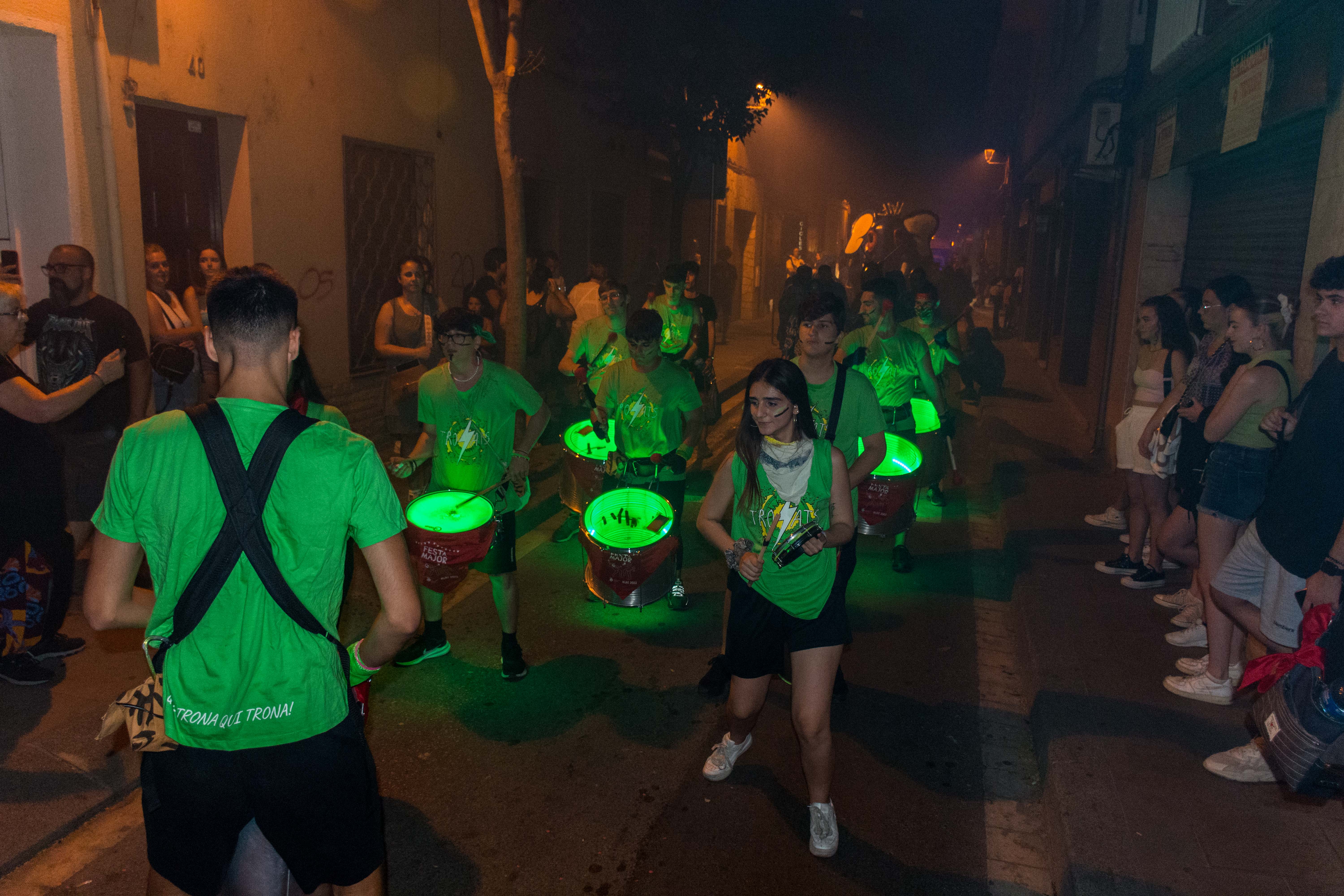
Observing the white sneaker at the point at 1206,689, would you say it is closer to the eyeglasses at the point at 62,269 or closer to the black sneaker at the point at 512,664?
the black sneaker at the point at 512,664

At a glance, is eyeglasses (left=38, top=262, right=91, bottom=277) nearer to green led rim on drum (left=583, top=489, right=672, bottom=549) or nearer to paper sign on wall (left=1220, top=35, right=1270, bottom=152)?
green led rim on drum (left=583, top=489, right=672, bottom=549)

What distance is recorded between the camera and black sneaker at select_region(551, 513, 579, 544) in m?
7.56

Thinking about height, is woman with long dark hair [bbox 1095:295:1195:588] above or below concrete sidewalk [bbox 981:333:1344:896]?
above

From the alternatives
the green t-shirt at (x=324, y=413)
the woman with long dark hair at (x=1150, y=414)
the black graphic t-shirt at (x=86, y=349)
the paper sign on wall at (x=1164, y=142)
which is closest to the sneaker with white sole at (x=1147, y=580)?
the woman with long dark hair at (x=1150, y=414)

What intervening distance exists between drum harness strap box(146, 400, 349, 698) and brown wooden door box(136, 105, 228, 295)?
24.7 ft

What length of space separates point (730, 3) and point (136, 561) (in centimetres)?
1556

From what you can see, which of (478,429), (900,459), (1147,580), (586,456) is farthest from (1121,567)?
(478,429)

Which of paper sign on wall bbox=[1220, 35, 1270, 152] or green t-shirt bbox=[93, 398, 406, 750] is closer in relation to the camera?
green t-shirt bbox=[93, 398, 406, 750]

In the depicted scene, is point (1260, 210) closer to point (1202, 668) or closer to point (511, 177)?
point (1202, 668)

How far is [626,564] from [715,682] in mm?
957

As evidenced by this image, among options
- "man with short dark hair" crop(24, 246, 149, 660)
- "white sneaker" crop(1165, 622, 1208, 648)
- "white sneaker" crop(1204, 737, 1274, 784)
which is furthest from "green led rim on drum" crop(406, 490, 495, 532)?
"white sneaker" crop(1165, 622, 1208, 648)

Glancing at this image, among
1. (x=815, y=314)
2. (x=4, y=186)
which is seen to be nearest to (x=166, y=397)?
(x=4, y=186)

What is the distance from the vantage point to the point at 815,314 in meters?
4.79

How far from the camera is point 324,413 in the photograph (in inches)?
137
